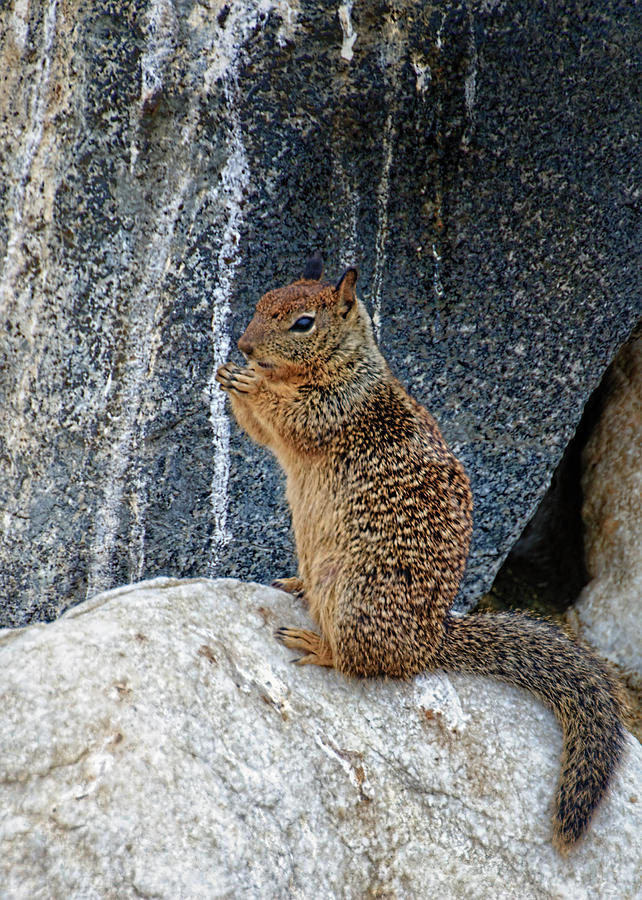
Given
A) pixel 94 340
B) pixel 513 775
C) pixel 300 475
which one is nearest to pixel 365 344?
pixel 300 475

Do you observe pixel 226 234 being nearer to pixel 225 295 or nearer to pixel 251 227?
pixel 251 227

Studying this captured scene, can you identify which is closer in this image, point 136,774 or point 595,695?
point 136,774

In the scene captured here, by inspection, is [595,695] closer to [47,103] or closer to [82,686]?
[82,686]

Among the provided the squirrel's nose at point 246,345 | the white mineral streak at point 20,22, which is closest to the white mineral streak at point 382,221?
the squirrel's nose at point 246,345

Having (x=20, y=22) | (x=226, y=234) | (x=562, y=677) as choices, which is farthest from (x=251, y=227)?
(x=562, y=677)

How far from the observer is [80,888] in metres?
2.27

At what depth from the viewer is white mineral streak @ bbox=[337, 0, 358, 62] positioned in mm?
4203

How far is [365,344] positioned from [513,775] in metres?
2.02

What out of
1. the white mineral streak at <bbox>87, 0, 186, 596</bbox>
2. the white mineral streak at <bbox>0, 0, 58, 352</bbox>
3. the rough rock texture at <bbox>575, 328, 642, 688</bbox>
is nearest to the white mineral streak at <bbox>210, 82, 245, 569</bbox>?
the white mineral streak at <bbox>87, 0, 186, 596</bbox>

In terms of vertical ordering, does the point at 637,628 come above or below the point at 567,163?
below

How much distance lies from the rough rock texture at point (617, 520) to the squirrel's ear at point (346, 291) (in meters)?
2.88

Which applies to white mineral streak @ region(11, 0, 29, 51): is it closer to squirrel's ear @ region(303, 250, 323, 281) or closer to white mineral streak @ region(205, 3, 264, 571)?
white mineral streak @ region(205, 3, 264, 571)

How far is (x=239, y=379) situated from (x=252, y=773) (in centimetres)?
182

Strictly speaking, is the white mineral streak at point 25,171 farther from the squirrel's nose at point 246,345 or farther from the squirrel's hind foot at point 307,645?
the squirrel's hind foot at point 307,645
